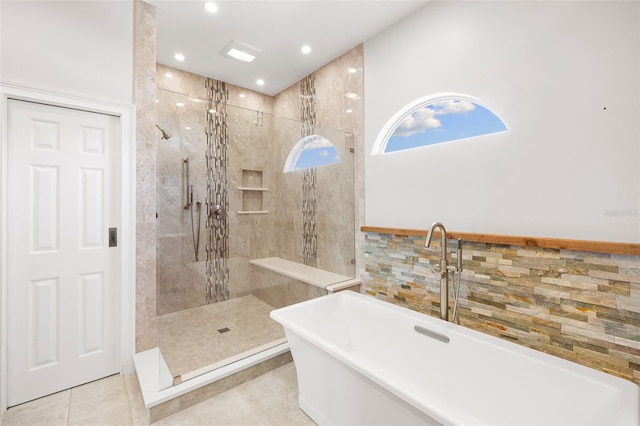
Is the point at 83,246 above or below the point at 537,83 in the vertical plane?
below

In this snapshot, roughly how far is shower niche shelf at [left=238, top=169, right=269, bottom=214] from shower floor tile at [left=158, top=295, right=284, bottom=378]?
985 mm

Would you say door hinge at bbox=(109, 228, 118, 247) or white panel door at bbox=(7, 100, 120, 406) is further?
door hinge at bbox=(109, 228, 118, 247)

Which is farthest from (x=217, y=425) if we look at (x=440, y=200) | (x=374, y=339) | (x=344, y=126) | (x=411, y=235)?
(x=344, y=126)

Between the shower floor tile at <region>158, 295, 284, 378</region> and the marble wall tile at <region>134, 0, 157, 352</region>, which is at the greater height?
the marble wall tile at <region>134, 0, 157, 352</region>

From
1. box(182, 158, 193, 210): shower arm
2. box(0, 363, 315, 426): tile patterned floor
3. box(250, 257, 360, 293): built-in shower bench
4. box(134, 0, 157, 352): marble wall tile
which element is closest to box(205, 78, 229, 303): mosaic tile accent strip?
box(182, 158, 193, 210): shower arm

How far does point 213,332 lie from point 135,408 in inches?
34.4

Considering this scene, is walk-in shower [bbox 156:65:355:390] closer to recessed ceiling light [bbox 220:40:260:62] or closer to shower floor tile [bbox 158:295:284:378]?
shower floor tile [bbox 158:295:284:378]

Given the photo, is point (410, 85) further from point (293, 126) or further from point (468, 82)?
point (293, 126)

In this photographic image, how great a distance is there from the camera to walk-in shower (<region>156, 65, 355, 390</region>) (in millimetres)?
2660

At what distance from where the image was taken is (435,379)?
5.72 ft

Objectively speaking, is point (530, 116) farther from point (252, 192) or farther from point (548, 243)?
point (252, 192)

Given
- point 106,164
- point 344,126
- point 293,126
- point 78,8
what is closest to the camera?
point 78,8

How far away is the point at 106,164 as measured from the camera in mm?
2197

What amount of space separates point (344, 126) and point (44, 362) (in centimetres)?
319
